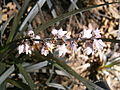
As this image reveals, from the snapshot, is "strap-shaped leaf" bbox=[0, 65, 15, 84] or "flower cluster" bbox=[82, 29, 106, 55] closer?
"flower cluster" bbox=[82, 29, 106, 55]

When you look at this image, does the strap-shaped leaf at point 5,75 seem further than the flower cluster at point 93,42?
Yes

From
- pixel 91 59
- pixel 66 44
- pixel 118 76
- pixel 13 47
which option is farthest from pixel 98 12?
pixel 66 44

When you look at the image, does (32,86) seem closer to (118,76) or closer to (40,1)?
(40,1)

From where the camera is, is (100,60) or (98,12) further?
(98,12)

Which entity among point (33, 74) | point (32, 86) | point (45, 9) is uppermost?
point (45, 9)

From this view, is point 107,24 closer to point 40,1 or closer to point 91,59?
point 91,59

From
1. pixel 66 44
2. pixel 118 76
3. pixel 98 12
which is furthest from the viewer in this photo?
pixel 98 12

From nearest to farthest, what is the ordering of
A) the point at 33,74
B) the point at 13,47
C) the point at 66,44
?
the point at 66,44
the point at 13,47
the point at 33,74

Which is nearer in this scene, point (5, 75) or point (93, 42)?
point (93, 42)

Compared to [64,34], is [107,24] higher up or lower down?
higher up

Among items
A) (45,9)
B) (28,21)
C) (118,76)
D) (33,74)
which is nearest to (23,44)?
(28,21)
